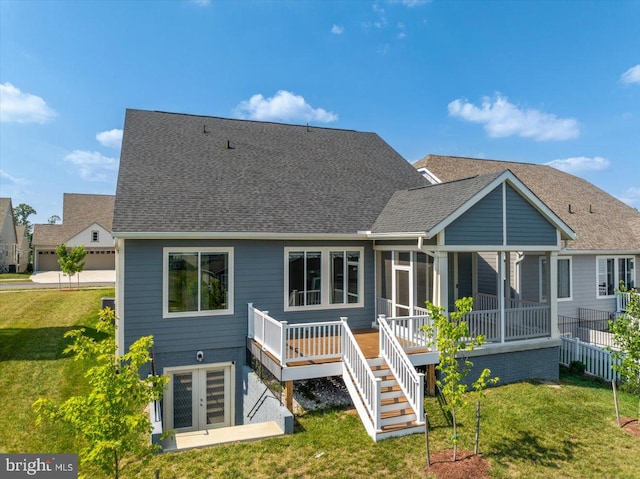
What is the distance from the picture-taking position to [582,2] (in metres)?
15.8

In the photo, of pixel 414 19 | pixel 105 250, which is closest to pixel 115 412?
pixel 414 19

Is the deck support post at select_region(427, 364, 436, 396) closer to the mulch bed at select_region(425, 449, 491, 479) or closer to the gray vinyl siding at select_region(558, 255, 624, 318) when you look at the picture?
the mulch bed at select_region(425, 449, 491, 479)

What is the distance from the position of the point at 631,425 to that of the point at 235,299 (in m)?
10.1

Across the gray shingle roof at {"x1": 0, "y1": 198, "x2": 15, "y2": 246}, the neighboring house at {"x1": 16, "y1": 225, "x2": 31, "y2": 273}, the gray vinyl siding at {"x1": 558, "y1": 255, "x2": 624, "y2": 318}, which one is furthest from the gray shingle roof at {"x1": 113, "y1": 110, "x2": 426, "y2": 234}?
the neighboring house at {"x1": 16, "y1": 225, "x2": 31, "y2": 273}

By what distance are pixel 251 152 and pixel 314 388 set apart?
362 inches

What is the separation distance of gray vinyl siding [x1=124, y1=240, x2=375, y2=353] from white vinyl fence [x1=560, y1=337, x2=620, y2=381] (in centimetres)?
694

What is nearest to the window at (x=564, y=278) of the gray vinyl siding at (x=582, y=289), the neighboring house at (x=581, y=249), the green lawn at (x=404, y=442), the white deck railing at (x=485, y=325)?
A: the neighboring house at (x=581, y=249)

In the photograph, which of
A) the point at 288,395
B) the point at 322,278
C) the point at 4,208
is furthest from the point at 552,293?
the point at 4,208

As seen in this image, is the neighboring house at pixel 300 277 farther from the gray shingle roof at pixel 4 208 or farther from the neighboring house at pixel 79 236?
Result: the gray shingle roof at pixel 4 208

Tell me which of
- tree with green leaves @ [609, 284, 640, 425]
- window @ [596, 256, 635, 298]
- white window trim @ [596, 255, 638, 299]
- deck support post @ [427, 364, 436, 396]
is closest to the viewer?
tree with green leaves @ [609, 284, 640, 425]

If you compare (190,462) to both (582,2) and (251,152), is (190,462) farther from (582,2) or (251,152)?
(582,2)

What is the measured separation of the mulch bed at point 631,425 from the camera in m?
8.32

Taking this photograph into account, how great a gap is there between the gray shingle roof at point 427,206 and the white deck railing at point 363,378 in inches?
141

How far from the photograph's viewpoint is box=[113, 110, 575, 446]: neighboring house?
31.6 ft
